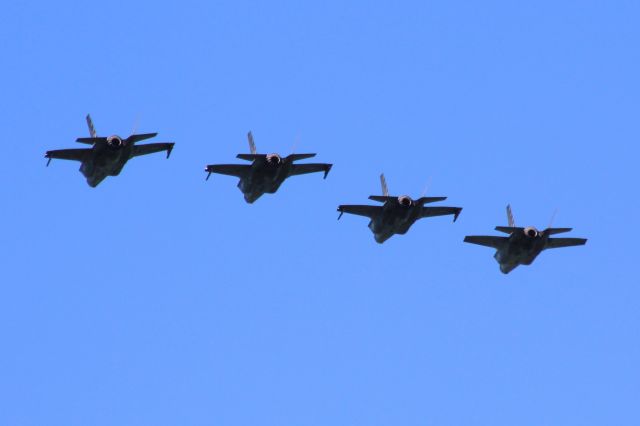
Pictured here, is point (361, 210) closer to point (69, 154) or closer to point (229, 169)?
point (229, 169)

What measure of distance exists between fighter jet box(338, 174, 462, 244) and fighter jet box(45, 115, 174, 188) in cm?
1740

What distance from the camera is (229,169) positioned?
117000 millimetres

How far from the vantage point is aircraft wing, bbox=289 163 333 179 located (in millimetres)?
118875

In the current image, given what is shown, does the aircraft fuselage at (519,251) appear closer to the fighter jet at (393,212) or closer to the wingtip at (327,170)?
the fighter jet at (393,212)

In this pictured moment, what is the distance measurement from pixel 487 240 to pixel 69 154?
35440mm

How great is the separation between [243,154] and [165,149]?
29.3 feet

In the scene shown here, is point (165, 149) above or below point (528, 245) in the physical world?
above

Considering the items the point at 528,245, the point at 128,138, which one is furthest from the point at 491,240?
the point at 128,138

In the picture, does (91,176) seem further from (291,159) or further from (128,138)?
(291,159)

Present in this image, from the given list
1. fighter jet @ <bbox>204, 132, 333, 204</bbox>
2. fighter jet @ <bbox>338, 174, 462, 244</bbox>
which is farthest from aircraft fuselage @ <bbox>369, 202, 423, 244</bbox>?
fighter jet @ <bbox>204, 132, 333, 204</bbox>

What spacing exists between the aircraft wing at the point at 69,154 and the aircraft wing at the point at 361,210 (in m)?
21.9

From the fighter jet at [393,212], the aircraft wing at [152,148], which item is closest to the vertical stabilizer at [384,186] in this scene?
the fighter jet at [393,212]

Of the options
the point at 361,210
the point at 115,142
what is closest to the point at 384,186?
the point at 361,210

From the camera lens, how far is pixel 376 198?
114438mm
